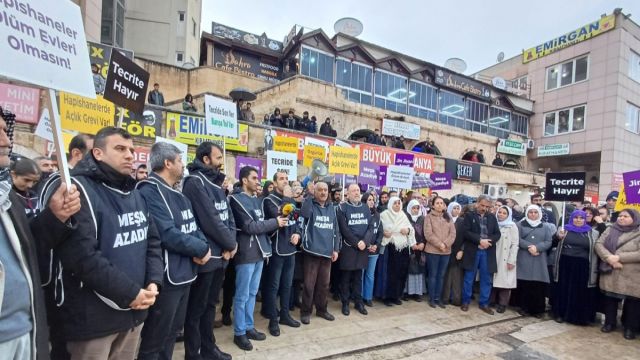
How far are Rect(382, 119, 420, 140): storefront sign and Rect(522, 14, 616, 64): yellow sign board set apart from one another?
47.6 feet

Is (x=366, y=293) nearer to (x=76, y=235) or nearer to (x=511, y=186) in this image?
(x=76, y=235)

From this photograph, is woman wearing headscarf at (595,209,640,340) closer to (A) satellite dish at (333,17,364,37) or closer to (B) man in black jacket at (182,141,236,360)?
(B) man in black jacket at (182,141,236,360)

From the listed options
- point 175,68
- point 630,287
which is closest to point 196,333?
point 630,287

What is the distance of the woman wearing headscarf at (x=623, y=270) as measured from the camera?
4855mm

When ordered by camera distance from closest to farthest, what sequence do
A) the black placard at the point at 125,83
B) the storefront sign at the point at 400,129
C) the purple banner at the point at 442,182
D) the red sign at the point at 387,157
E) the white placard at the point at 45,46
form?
the white placard at the point at 45,46
the black placard at the point at 125,83
the purple banner at the point at 442,182
the red sign at the point at 387,157
the storefront sign at the point at 400,129

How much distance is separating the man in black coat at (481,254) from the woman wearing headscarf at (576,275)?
1001 mm

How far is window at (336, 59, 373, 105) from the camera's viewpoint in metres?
20.2

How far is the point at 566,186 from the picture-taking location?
629 cm

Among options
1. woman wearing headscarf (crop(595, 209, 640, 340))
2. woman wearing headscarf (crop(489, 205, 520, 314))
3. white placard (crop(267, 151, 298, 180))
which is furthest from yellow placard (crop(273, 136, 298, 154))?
woman wearing headscarf (crop(595, 209, 640, 340))

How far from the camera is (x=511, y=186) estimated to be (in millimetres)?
21031

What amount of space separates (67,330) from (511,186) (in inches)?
912

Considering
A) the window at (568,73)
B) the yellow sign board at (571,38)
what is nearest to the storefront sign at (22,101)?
the window at (568,73)

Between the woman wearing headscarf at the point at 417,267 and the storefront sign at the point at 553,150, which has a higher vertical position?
the storefront sign at the point at 553,150

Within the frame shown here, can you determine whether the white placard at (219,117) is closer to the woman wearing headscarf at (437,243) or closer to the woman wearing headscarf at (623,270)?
the woman wearing headscarf at (437,243)
